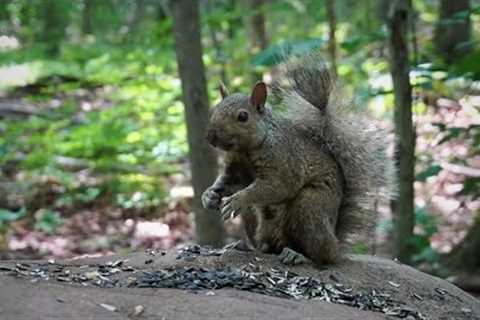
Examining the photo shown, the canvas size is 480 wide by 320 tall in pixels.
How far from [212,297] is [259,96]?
1316 millimetres

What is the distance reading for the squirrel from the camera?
401cm

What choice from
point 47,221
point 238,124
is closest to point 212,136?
point 238,124

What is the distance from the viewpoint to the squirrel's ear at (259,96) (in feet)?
13.4

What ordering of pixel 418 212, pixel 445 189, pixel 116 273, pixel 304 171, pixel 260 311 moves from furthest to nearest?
1. pixel 445 189
2. pixel 418 212
3. pixel 304 171
4. pixel 116 273
5. pixel 260 311

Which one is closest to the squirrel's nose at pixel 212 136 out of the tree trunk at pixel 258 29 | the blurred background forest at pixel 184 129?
the blurred background forest at pixel 184 129

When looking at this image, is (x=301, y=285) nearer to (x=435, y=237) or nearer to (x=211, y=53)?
(x=435, y=237)

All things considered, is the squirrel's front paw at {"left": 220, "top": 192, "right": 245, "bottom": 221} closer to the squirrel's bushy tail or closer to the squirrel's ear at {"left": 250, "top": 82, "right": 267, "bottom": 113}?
the squirrel's ear at {"left": 250, "top": 82, "right": 267, "bottom": 113}

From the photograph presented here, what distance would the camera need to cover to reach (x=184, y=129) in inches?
447

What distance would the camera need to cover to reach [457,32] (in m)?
12.0

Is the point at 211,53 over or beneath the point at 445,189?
over

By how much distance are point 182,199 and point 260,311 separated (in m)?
7.08

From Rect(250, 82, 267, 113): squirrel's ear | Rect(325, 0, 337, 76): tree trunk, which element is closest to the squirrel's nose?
Rect(250, 82, 267, 113): squirrel's ear

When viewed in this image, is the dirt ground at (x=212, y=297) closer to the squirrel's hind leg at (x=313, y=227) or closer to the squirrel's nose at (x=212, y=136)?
the squirrel's hind leg at (x=313, y=227)

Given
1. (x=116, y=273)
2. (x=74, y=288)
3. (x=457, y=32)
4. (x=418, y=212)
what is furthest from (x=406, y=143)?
(x=457, y=32)
